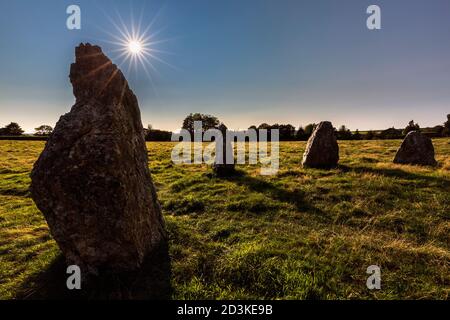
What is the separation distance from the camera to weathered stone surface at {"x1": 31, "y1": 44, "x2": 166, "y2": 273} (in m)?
5.57

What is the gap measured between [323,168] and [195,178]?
7679mm

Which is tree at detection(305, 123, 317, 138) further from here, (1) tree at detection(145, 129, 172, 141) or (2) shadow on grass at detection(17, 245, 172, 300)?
(2) shadow on grass at detection(17, 245, 172, 300)

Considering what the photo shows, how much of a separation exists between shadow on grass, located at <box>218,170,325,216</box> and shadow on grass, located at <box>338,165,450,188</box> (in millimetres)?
5039

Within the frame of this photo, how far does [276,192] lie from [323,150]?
21.3ft

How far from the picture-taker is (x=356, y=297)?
5215 millimetres

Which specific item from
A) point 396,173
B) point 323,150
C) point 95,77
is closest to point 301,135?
point 323,150

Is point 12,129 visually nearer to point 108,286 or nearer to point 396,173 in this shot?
point 108,286

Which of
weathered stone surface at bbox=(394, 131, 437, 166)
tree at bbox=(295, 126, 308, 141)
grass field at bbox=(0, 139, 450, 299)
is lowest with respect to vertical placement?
grass field at bbox=(0, 139, 450, 299)

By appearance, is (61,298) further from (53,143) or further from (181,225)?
(181,225)

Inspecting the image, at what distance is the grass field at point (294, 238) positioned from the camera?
5.62 metres

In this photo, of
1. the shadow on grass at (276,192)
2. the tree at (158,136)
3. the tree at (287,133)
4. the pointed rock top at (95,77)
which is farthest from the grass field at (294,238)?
the tree at (158,136)

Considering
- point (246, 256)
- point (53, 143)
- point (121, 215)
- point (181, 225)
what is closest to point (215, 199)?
point (181, 225)

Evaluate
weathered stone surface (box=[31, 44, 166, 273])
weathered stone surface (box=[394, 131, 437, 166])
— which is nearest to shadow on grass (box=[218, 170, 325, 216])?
weathered stone surface (box=[31, 44, 166, 273])
